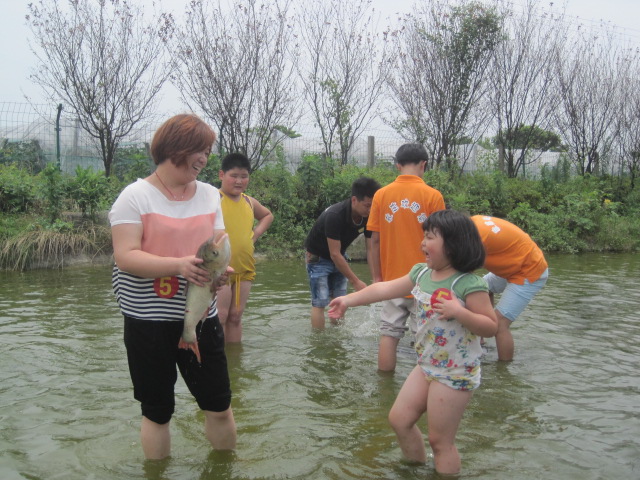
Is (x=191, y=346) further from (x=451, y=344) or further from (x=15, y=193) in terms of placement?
(x=15, y=193)

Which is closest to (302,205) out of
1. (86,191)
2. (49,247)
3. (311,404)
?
(86,191)

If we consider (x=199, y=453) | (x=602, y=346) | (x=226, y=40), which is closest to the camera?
(x=199, y=453)

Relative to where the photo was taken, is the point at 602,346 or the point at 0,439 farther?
the point at 602,346

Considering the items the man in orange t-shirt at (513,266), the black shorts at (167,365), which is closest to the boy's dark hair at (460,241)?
the black shorts at (167,365)

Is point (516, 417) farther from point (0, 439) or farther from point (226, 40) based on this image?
point (226, 40)

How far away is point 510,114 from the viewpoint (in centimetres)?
2080

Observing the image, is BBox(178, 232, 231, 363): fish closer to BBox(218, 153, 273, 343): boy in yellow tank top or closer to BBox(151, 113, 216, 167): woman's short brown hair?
BBox(151, 113, 216, 167): woman's short brown hair

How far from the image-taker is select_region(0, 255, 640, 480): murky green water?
3.67m

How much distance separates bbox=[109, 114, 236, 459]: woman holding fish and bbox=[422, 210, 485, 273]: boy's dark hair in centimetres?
113

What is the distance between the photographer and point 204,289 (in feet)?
9.55

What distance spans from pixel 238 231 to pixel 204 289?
111 inches

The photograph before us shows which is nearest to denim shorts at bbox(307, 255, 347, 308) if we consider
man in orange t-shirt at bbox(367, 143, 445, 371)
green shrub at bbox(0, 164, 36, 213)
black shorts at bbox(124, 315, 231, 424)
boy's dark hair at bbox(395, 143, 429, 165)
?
man in orange t-shirt at bbox(367, 143, 445, 371)

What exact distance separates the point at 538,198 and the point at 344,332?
13.7m

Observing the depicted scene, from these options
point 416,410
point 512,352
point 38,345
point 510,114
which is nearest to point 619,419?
point 512,352
